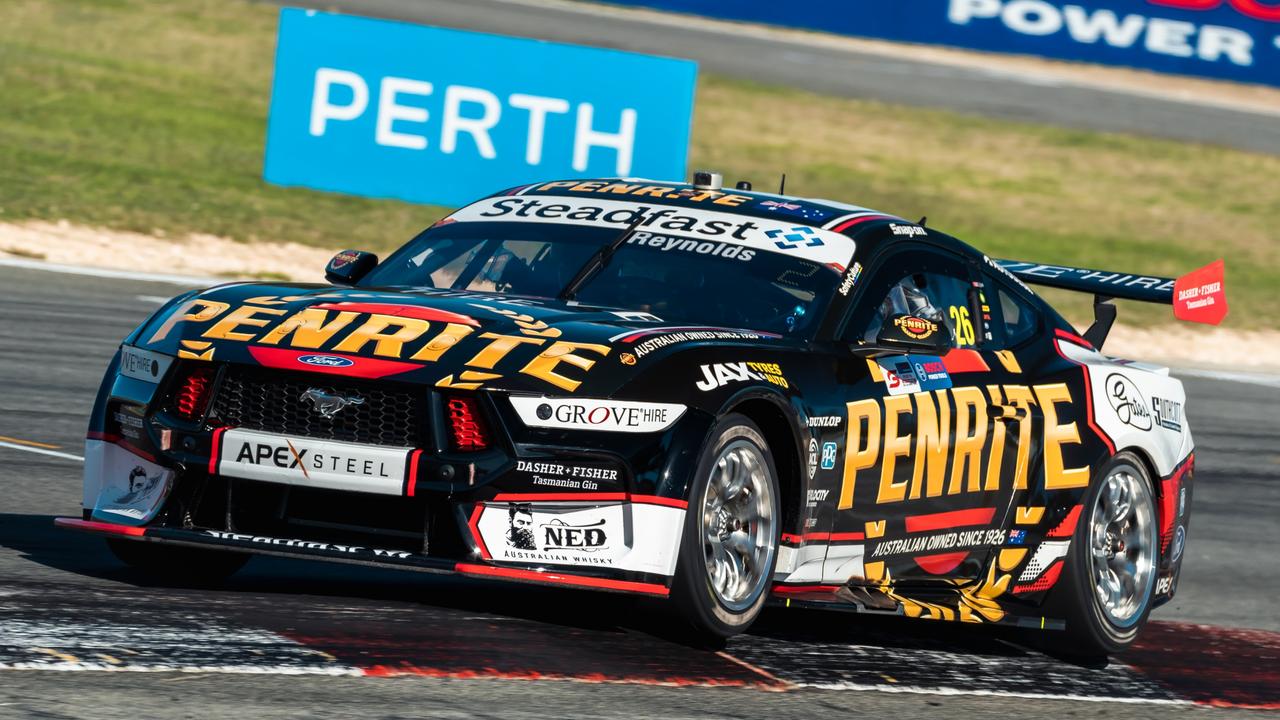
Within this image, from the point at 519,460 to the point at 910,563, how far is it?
1810 mm

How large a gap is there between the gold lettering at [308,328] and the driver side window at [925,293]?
6.47 ft

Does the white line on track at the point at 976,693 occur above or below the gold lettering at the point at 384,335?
below

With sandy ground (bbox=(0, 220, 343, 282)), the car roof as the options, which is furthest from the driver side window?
sandy ground (bbox=(0, 220, 343, 282))

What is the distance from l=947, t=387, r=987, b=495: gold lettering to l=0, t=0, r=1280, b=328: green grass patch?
46.9 ft

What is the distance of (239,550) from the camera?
6.37m

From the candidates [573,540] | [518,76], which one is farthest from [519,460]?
[518,76]

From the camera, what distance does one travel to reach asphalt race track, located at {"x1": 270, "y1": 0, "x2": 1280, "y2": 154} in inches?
1304

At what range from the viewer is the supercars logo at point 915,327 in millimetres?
7125

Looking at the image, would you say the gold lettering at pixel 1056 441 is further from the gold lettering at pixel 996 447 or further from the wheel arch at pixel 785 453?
the wheel arch at pixel 785 453

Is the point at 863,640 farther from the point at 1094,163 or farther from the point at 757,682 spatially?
the point at 1094,163

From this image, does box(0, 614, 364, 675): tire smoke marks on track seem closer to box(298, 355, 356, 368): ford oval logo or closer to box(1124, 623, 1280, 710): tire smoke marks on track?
box(298, 355, 356, 368): ford oval logo

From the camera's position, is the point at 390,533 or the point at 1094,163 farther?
the point at 1094,163

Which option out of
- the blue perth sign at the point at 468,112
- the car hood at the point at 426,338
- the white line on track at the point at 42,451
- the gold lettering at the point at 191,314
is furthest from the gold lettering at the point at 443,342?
the blue perth sign at the point at 468,112

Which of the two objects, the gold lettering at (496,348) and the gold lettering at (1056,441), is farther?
the gold lettering at (1056,441)
